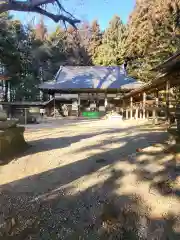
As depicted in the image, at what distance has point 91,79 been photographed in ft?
94.2

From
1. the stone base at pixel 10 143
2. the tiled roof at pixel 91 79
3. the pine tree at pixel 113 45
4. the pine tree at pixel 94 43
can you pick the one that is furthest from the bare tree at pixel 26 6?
the pine tree at pixel 94 43

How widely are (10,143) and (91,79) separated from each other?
2227cm

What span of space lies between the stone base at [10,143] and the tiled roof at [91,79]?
61.3 feet

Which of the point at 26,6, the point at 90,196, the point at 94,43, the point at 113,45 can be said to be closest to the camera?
the point at 90,196

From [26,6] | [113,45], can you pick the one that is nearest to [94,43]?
[113,45]

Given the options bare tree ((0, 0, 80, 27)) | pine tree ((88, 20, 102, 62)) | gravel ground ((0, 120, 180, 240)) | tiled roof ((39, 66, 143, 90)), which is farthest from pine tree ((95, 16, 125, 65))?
gravel ground ((0, 120, 180, 240))

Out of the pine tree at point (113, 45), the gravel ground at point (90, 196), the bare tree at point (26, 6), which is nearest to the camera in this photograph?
the gravel ground at point (90, 196)

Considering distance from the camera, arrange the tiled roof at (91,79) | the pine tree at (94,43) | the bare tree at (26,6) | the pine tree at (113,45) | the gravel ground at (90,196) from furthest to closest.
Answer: the pine tree at (94,43) → the pine tree at (113,45) → the tiled roof at (91,79) → the bare tree at (26,6) → the gravel ground at (90,196)

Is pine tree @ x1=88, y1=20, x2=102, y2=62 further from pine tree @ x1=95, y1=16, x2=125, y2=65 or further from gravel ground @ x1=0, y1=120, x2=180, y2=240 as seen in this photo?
gravel ground @ x1=0, y1=120, x2=180, y2=240

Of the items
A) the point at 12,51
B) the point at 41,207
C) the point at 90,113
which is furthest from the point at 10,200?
the point at 12,51

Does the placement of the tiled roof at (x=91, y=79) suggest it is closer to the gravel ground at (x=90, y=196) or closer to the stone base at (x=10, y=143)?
the stone base at (x=10, y=143)

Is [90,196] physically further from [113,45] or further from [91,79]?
[113,45]

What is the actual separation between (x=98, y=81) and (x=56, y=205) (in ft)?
81.2

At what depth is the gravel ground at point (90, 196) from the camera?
352cm
